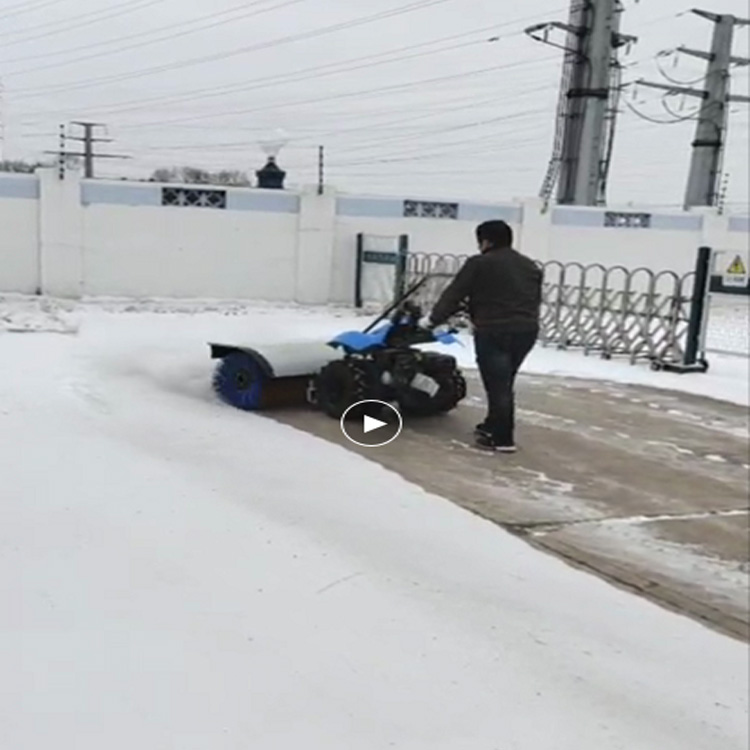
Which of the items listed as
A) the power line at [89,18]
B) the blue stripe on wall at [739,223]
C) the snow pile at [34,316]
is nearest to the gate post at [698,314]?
the snow pile at [34,316]

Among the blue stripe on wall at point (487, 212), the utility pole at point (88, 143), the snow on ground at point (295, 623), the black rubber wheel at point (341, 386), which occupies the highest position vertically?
the blue stripe on wall at point (487, 212)

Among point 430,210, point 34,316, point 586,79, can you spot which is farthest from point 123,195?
point 586,79

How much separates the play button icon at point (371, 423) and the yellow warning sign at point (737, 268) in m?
4.45

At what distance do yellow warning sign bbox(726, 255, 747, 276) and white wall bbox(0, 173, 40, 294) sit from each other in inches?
235

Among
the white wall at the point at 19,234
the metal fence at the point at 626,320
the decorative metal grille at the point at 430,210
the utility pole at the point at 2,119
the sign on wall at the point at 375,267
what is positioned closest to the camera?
the utility pole at the point at 2,119

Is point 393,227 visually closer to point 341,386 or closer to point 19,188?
point 19,188

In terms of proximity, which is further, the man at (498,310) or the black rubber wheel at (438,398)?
the black rubber wheel at (438,398)

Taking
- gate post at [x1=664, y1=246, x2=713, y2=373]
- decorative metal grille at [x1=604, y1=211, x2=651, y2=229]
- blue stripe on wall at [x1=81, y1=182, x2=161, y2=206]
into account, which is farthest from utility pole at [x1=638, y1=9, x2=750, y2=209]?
blue stripe on wall at [x1=81, y1=182, x2=161, y2=206]

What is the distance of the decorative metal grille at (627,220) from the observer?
14.4 meters

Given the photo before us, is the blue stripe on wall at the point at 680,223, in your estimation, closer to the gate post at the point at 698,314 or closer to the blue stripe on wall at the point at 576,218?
the blue stripe on wall at the point at 576,218

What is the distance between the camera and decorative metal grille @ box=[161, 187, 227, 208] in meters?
10.1

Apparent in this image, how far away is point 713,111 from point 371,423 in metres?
6.10

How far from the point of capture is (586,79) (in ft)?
10.5

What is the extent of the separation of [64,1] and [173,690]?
1438mm
